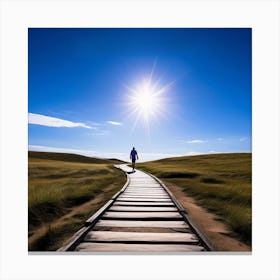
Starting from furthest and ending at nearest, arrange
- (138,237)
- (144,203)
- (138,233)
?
(144,203), (138,233), (138,237)

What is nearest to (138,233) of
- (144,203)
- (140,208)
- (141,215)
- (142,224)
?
(142,224)

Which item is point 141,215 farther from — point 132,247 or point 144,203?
point 132,247

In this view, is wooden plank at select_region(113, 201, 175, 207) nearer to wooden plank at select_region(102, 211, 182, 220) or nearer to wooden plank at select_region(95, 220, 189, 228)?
wooden plank at select_region(102, 211, 182, 220)

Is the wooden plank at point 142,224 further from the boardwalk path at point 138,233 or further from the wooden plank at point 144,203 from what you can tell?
the wooden plank at point 144,203

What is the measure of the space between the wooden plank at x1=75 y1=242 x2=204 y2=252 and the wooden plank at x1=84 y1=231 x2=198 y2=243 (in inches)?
4.4

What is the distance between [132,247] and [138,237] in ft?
0.83

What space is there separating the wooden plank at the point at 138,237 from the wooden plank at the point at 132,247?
0.36ft

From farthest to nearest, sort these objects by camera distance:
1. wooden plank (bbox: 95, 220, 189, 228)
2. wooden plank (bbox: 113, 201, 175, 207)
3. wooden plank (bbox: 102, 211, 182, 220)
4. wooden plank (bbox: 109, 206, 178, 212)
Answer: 1. wooden plank (bbox: 113, 201, 175, 207)
2. wooden plank (bbox: 109, 206, 178, 212)
3. wooden plank (bbox: 102, 211, 182, 220)
4. wooden plank (bbox: 95, 220, 189, 228)

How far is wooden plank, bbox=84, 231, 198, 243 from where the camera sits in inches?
148

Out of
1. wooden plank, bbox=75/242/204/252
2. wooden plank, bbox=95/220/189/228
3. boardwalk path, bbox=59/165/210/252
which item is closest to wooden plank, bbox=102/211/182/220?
boardwalk path, bbox=59/165/210/252

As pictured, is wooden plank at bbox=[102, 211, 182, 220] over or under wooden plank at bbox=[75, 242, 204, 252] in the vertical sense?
over

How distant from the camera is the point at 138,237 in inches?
152
